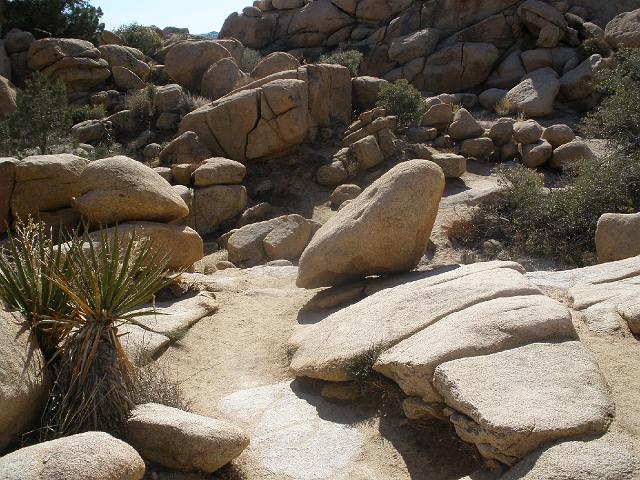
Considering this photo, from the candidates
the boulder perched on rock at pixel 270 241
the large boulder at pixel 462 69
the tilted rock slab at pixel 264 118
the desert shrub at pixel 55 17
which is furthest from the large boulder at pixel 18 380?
the desert shrub at pixel 55 17

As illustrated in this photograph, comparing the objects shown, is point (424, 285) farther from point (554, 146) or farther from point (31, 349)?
point (554, 146)

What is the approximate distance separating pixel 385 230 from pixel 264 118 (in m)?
10.6

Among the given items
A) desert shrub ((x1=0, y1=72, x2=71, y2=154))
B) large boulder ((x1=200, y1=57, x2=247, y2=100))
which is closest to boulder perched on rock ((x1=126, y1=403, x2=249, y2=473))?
desert shrub ((x1=0, y1=72, x2=71, y2=154))

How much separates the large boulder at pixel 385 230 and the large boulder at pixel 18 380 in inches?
145

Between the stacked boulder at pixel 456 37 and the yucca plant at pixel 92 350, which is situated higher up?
the yucca plant at pixel 92 350

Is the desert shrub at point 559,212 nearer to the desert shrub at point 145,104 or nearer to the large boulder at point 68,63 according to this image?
the desert shrub at point 145,104

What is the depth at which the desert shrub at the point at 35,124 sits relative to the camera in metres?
16.8

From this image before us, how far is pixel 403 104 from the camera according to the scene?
18.2 meters

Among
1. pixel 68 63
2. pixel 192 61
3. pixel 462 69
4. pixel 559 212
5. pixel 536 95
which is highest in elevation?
pixel 68 63

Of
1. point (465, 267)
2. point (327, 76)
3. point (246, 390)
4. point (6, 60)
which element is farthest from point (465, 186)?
point (6, 60)

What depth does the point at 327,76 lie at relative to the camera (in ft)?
62.0

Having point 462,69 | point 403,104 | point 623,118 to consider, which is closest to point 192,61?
point 403,104

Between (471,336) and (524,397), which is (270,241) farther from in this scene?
(524,397)

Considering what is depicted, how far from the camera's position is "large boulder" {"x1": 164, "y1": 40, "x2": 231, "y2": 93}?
22.8 metres
